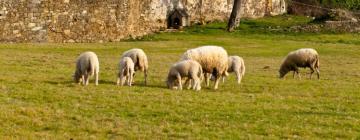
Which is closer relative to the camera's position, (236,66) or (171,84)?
(171,84)

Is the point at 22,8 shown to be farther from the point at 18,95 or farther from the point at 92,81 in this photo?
the point at 18,95

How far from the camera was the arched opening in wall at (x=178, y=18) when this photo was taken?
52.9 metres

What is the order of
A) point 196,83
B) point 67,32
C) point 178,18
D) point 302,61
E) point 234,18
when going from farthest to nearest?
point 178,18 < point 234,18 < point 67,32 < point 302,61 < point 196,83

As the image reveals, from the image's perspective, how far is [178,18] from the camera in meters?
53.1

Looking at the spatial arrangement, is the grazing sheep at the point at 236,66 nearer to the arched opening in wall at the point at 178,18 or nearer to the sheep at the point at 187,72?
the sheep at the point at 187,72

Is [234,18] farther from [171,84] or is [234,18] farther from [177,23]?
Result: [171,84]

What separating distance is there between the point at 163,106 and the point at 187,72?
3690mm

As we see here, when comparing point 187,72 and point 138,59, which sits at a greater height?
point 138,59

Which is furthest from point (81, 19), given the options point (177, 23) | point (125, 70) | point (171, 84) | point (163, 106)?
point (163, 106)

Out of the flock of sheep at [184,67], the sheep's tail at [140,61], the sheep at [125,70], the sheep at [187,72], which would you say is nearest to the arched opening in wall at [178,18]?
the flock of sheep at [184,67]

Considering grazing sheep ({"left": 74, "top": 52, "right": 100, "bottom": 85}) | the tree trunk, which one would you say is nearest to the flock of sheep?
grazing sheep ({"left": 74, "top": 52, "right": 100, "bottom": 85})

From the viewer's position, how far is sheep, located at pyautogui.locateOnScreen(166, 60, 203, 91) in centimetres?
1977

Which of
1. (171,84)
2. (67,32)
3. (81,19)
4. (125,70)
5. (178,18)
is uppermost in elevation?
(81,19)

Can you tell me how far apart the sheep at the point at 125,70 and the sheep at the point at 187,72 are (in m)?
1.15
